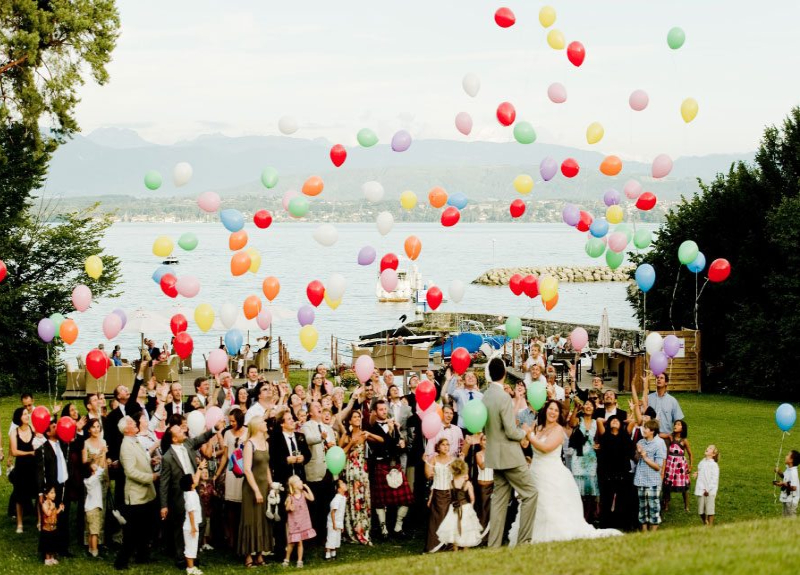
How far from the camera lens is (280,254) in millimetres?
159375

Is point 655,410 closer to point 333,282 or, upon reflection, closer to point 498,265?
point 333,282

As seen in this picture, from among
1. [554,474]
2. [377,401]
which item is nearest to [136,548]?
[377,401]

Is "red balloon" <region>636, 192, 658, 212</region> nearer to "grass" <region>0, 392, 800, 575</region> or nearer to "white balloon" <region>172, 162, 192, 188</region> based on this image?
"grass" <region>0, 392, 800, 575</region>

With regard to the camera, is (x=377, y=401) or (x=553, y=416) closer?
(x=553, y=416)

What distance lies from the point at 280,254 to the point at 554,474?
15203cm

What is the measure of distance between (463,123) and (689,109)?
3.57 m

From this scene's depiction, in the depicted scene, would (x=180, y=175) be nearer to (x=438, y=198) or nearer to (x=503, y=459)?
(x=438, y=198)

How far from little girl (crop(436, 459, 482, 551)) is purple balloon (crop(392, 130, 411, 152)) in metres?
6.37

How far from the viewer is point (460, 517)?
32.1ft

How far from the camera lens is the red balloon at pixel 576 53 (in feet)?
47.4

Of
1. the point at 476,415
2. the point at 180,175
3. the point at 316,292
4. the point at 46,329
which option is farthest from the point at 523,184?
the point at 46,329

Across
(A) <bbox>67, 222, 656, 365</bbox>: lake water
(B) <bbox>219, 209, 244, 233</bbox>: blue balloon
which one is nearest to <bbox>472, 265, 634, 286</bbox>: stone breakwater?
(A) <bbox>67, 222, 656, 365</bbox>: lake water

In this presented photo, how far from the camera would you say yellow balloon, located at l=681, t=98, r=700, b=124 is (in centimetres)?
1455

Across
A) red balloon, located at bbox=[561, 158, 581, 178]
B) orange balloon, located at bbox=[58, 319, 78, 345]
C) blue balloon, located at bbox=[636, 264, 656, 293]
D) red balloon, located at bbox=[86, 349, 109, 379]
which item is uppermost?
red balloon, located at bbox=[561, 158, 581, 178]
